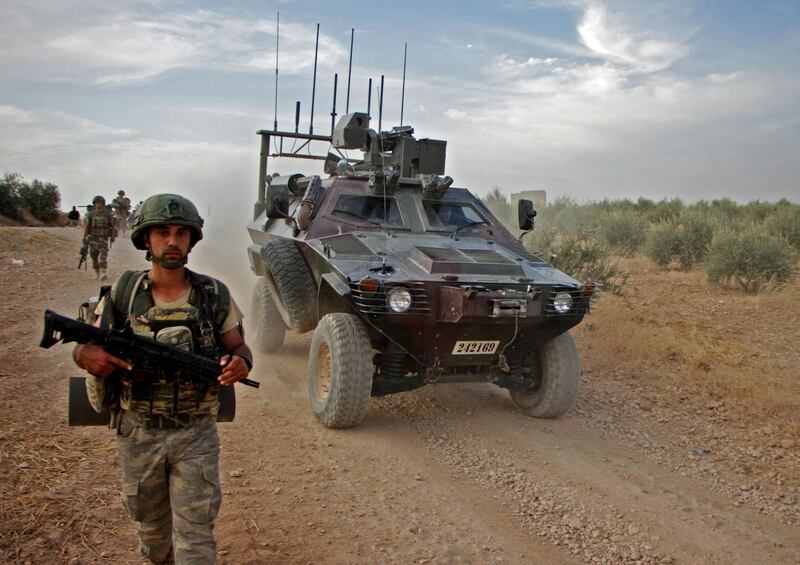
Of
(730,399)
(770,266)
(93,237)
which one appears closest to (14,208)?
(93,237)

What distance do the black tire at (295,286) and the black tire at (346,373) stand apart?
850 millimetres

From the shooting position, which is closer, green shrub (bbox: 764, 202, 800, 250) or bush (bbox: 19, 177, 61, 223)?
green shrub (bbox: 764, 202, 800, 250)

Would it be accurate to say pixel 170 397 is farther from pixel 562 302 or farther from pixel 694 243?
pixel 694 243

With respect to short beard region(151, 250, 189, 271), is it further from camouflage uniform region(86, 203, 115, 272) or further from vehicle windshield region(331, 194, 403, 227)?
camouflage uniform region(86, 203, 115, 272)

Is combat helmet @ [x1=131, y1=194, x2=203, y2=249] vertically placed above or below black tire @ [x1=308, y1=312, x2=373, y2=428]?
above

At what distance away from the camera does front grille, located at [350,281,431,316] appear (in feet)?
15.4

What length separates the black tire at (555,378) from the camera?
5434mm

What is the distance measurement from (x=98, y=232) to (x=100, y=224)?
0.14m

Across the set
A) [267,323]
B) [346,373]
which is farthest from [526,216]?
[267,323]

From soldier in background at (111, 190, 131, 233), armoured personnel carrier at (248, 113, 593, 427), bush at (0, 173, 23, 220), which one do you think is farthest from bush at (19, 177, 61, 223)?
armoured personnel carrier at (248, 113, 593, 427)

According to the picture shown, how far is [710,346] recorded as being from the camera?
783cm

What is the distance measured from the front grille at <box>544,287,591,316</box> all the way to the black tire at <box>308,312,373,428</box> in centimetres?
123

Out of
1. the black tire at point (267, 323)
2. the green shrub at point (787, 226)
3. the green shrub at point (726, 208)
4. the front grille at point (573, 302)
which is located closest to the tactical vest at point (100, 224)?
the black tire at point (267, 323)

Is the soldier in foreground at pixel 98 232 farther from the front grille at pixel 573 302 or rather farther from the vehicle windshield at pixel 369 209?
the front grille at pixel 573 302
